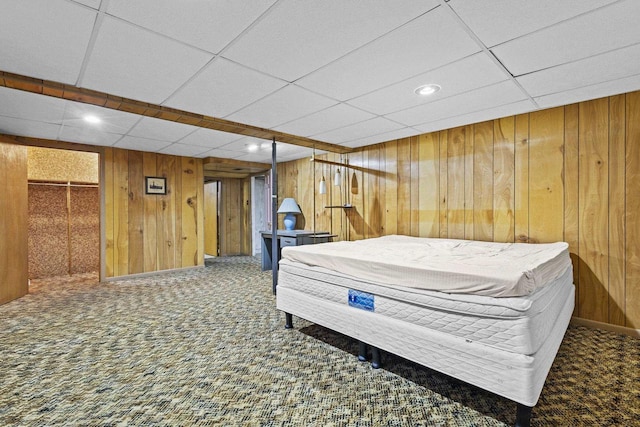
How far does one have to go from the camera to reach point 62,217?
5.28 meters

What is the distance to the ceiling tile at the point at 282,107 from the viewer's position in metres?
2.67

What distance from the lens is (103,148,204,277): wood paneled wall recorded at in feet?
16.2

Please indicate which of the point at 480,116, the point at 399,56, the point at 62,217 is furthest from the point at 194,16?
the point at 62,217

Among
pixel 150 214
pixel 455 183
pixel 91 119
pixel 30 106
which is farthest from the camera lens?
pixel 150 214

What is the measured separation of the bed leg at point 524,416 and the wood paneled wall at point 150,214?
558 cm

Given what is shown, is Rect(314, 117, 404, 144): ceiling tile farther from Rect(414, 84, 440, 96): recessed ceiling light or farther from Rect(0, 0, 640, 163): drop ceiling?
Rect(414, 84, 440, 96): recessed ceiling light

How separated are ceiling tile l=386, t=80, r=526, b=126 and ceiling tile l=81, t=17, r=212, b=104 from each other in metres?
2.09

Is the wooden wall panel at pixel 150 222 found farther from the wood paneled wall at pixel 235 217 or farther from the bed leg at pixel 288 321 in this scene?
the bed leg at pixel 288 321

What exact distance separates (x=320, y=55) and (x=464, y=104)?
169 centimetres

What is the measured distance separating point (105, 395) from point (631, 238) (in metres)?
4.30

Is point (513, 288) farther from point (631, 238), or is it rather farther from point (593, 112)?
point (593, 112)

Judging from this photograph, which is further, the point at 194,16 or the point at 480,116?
the point at 480,116

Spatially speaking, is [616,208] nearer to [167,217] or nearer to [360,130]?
[360,130]

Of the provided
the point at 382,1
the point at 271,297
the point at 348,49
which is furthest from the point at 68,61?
the point at 271,297
